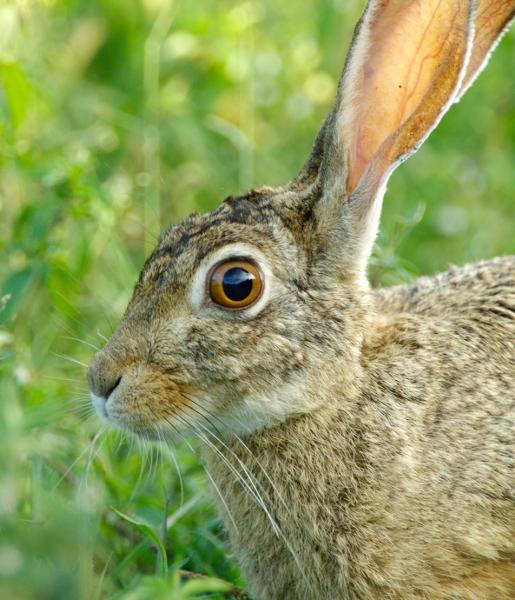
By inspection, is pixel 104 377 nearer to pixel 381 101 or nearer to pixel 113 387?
pixel 113 387

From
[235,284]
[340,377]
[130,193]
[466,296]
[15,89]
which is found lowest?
[340,377]

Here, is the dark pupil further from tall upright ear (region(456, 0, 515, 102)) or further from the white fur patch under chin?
tall upright ear (region(456, 0, 515, 102))

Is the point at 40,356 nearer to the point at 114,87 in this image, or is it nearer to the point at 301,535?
the point at 301,535

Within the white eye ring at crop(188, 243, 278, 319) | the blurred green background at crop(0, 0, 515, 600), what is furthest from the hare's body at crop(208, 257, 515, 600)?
the blurred green background at crop(0, 0, 515, 600)

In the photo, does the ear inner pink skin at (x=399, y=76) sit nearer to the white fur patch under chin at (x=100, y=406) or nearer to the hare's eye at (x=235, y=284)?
the hare's eye at (x=235, y=284)

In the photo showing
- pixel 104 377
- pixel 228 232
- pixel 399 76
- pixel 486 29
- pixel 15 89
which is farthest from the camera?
pixel 15 89

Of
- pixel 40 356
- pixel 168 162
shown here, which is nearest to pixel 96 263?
pixel 40 356

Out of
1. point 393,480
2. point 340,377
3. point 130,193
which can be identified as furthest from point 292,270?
point 130,193

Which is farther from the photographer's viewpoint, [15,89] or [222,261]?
[15,89]
